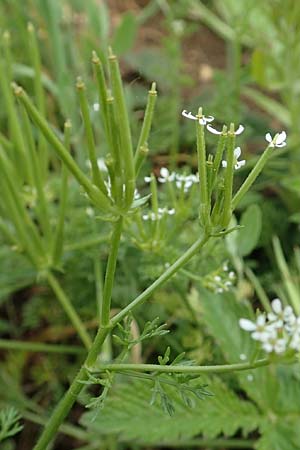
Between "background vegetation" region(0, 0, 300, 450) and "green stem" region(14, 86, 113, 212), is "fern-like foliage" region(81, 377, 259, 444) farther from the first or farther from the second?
"green stem" region(14, 86, 113, 212)

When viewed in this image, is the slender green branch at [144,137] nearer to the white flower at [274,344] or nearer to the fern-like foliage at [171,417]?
the white flower at [274,344]

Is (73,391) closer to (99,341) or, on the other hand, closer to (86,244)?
(99,341)

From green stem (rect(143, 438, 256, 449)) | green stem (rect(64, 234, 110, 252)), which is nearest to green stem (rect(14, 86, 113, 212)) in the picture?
green stem (rect(64, 234, 110, 252))

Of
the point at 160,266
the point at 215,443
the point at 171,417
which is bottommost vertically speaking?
the point at 215,443

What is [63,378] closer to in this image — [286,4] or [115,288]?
[115,288]

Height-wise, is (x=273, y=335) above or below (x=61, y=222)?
above

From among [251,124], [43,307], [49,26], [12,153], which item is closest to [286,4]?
[251,124]

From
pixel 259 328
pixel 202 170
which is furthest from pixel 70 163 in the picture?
pixel 259 328
